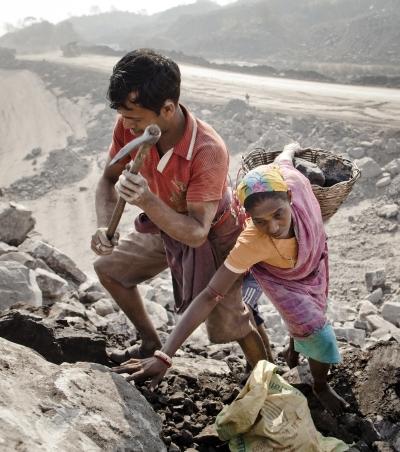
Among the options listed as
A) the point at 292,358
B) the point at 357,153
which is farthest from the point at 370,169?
the point at 292,358

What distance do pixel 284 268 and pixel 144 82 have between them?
46.5 inches

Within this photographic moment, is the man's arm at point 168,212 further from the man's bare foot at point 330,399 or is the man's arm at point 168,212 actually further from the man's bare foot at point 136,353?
the man's bare foot at point 330,399

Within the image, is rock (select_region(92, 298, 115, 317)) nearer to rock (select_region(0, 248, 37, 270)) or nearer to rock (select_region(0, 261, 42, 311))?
rock (select_region(0, 261, 42, 311))

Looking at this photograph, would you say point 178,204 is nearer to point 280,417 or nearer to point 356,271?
point 280,417

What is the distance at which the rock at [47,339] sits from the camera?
112 inches

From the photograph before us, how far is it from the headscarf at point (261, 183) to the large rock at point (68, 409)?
1057mm

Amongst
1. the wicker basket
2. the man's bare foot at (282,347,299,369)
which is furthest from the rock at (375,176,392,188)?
the man's bare foot at (282,347,299,369)

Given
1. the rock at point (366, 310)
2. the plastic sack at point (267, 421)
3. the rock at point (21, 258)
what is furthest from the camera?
the rock at point (366, 310)

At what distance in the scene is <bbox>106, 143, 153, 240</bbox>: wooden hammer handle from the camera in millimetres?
2158

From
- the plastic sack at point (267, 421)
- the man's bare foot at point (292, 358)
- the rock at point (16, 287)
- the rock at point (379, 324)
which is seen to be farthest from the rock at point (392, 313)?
the rock at point (16, 287)

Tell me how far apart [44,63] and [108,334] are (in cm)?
2554

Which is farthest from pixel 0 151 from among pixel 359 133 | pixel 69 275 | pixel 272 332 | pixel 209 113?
pixel 272 332

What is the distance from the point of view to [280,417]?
2.38 meters

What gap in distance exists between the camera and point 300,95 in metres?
15.5
